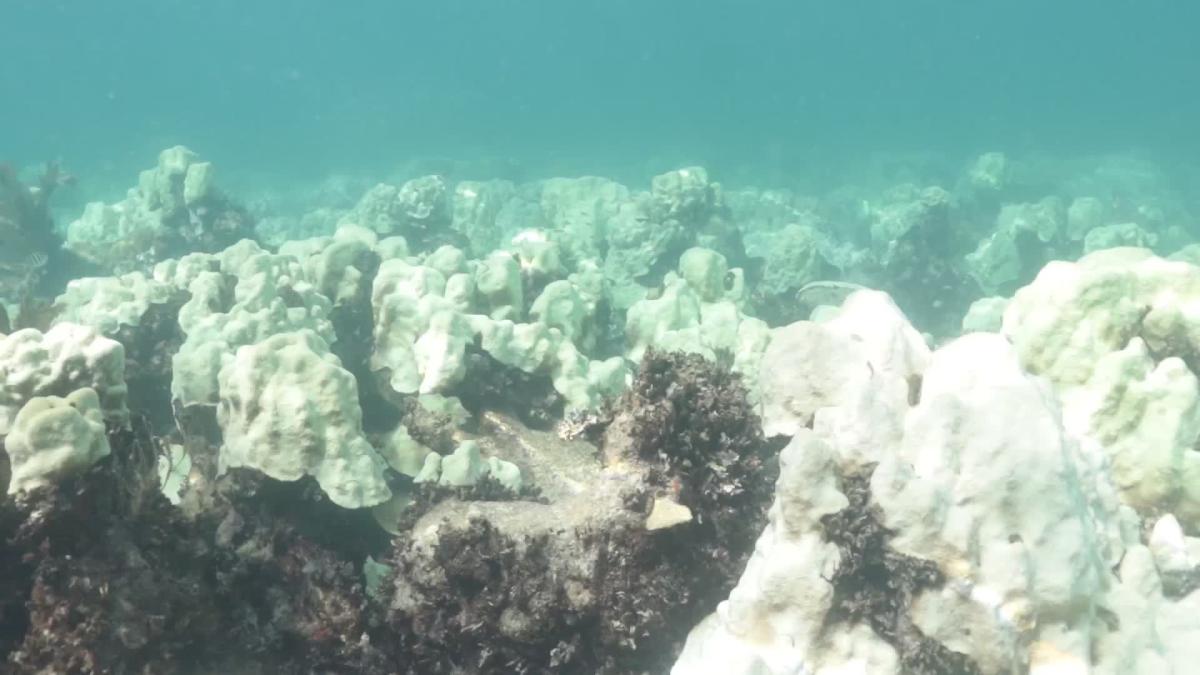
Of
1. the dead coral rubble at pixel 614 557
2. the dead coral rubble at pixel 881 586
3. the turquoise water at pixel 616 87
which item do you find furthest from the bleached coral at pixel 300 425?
the turquoise water at pixel 616 87

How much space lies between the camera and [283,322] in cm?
728

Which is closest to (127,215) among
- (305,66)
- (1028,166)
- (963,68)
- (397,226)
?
(397,226)

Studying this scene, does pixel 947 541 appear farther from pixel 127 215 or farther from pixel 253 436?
pixel 127 215

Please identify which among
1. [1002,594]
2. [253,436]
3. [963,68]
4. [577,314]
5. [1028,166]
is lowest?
[253,436]

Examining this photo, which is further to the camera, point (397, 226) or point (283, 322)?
point (397, 226)

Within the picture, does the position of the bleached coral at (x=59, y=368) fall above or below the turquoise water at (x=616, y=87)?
below

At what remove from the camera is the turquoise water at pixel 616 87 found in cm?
4916

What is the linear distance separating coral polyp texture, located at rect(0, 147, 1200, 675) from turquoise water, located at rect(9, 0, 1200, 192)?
32.6 metres

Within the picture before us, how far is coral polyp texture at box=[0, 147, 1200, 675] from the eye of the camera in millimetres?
3713

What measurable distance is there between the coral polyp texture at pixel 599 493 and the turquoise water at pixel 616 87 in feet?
107

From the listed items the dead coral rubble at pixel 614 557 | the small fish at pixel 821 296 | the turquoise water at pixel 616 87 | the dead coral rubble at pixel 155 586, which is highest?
the turquoise water at pixel 616 87

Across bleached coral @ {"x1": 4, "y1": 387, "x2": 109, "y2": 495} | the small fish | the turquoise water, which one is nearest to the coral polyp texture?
bleached coral @ {"x1": 4, "y1": 387, "x2": 109, "y2": 495}

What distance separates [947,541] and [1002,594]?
12.9 inches

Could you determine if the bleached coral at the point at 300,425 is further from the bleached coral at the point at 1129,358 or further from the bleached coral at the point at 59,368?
the bleached coral at the point at 1129,358
